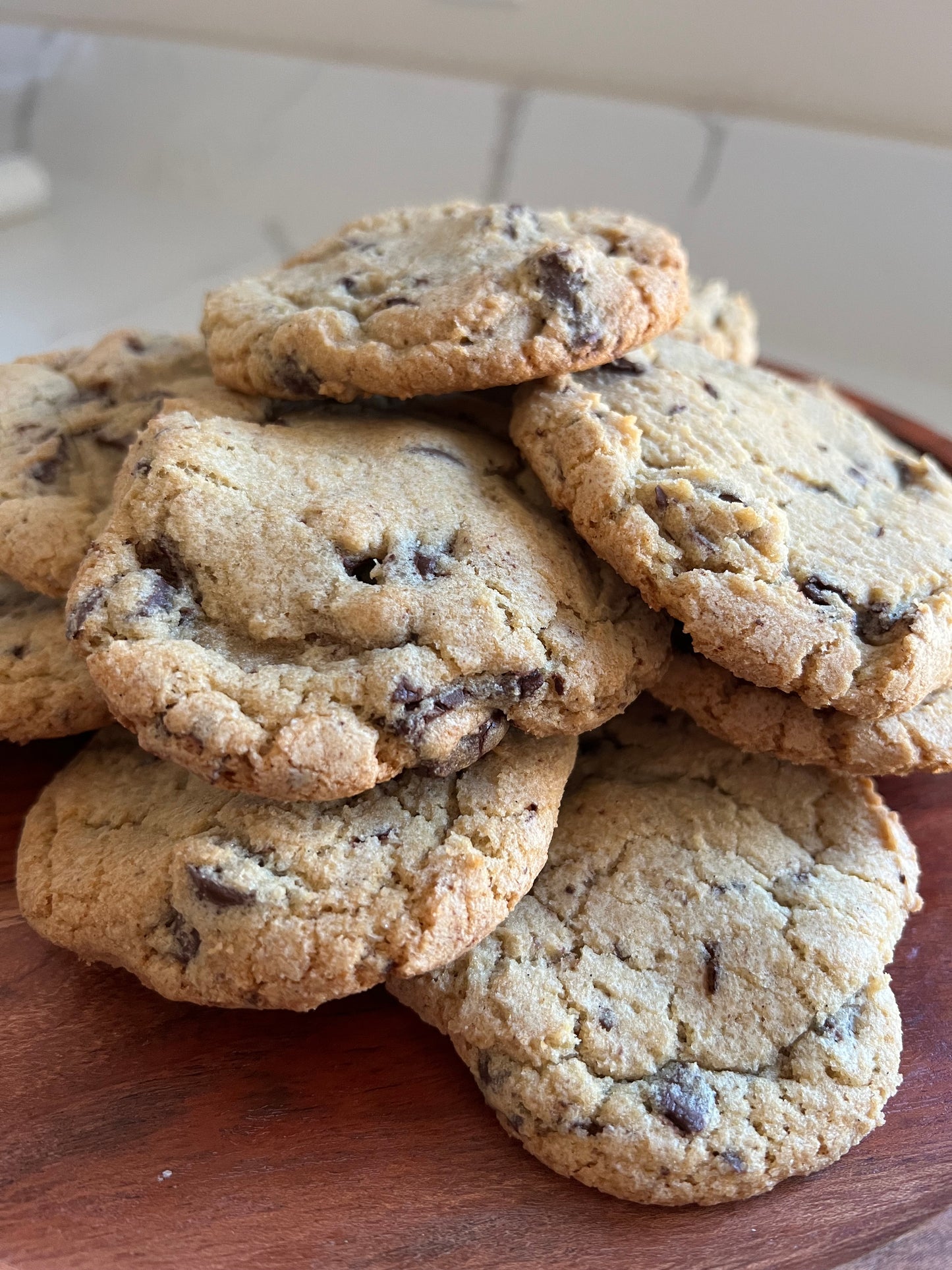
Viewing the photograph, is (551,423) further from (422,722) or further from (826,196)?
(826,196)

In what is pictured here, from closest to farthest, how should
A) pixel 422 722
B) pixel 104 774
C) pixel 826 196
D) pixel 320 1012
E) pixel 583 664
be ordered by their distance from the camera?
pixel 422 722 → pixel 583 664 → pixel 320 1012 → pixel 104 774 → pixel 826 196

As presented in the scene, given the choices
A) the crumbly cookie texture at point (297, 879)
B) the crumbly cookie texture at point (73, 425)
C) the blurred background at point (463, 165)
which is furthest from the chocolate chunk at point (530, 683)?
the blurred background at point (463, 165)

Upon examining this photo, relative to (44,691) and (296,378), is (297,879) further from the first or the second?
(296,378)

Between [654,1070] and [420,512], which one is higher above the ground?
[420,512]

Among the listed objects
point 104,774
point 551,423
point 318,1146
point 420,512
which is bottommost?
point 318,1146

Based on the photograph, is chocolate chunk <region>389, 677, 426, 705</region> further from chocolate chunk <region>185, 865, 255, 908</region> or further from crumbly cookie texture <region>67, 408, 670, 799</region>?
chocolate chunk <region>185, 865, 255, 908</region>

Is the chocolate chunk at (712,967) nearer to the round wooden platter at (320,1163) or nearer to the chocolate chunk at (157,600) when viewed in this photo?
the round wooden platter at (320,1163)

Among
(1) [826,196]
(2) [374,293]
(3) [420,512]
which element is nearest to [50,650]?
(3) [420,512]
